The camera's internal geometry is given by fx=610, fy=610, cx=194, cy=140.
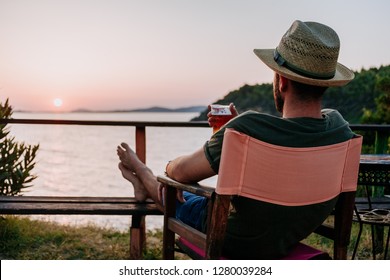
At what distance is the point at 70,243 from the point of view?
3930 mm

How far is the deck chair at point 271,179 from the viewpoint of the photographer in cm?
193

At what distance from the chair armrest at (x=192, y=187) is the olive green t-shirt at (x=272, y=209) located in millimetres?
85

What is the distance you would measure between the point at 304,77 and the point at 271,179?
362 millimetres

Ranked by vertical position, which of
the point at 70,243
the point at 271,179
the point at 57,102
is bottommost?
the point at 70,243

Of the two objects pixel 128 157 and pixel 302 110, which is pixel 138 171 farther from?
pixel 302 110

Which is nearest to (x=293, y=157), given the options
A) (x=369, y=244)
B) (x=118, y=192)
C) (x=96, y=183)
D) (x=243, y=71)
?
(x=369, y=244)

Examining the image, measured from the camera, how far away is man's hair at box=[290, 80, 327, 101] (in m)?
2.07

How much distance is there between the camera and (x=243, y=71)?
226 inches

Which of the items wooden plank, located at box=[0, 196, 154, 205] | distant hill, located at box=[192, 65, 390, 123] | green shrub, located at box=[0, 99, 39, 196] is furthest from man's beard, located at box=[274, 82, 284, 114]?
distant hill, located at box=[192, 65, 390, 123]

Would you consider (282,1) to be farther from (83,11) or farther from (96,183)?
(96,183)

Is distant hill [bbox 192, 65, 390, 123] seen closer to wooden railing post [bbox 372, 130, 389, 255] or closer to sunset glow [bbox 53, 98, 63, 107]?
wooden railing post [bbox 372, 130, 389, 255]

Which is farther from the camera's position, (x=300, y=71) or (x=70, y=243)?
Answer: (x=70, y=243)

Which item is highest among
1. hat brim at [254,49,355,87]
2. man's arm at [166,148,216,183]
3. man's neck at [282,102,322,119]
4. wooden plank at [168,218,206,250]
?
hat brim at [254,49,355,87]

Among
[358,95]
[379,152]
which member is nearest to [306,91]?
[379,152]
